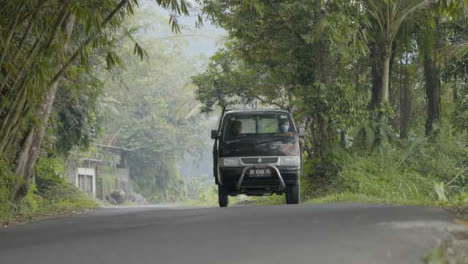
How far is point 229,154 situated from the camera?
56.8ft

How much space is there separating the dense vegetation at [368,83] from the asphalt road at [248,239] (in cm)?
1032

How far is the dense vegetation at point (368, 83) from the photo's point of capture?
22.9 m

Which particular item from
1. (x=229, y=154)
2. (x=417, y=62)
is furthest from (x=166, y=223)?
(x=417, y=62)

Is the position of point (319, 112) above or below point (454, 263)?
above

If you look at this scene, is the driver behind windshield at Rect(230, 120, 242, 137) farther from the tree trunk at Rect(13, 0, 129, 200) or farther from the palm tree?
the palm tree

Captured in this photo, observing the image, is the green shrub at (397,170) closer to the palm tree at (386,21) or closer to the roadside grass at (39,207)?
the palm tree at (386,21)

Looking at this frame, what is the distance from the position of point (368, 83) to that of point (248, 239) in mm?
21426

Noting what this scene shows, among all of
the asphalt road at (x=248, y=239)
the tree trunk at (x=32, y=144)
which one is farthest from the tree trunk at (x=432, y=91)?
the asphalt road at (x=248, y=239)

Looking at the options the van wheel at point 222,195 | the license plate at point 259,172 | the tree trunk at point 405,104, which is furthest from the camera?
the tree trunk at point 405,104

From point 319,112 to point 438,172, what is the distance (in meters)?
3.87

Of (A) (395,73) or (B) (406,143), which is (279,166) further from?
(A) (395,73)

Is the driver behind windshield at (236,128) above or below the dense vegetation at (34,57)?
below

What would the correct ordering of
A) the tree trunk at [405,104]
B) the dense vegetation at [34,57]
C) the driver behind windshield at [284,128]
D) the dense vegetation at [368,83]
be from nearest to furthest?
the dense vegetation at [34,57] < the driver behind windshield at [284,128] < the dense vegetation at [368,83] < the tree trunk at [405,104]

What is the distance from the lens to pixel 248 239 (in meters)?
8.73
